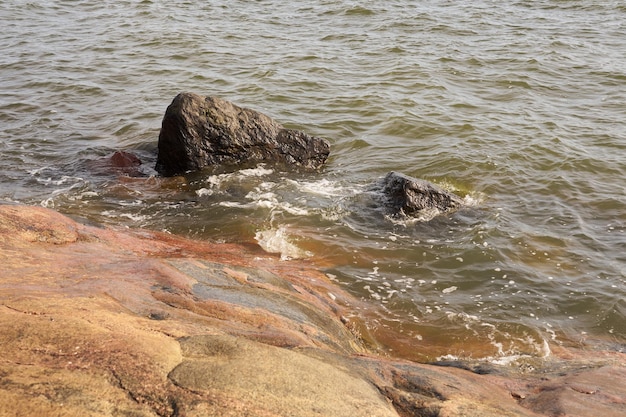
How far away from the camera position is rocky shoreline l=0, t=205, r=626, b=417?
10.8 ft

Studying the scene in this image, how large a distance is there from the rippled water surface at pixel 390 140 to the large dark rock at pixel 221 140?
34cm

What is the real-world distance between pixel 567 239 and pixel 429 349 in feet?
10.8

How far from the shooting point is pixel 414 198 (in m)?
9.01

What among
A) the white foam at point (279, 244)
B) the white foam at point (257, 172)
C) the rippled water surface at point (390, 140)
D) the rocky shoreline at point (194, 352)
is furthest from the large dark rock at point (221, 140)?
the rocky shoreline at point (194, 352)

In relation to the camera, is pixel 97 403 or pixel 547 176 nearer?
pixel 97 403

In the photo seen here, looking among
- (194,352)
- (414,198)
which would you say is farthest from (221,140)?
(194,352)

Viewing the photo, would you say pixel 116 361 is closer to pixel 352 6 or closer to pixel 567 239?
pixel 567 239

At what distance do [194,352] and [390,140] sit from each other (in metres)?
8.91

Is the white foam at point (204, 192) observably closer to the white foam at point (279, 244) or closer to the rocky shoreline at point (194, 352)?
the white foam at point (279, 244)

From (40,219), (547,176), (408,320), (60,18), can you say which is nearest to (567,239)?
(547,176)

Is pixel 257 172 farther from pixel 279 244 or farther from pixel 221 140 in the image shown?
pixel 279 244

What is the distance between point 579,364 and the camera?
579cm

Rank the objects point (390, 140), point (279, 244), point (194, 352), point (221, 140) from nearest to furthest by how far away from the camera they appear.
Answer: point (194, 352), point (279, 244), point (221, 140), point (390, 140)

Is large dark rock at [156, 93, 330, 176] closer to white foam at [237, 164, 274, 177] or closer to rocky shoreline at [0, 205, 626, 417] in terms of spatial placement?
white foam at [237, 164, 274, 177]
